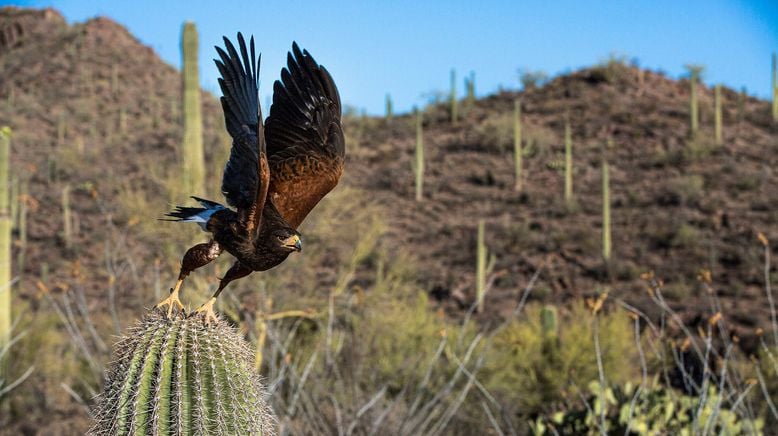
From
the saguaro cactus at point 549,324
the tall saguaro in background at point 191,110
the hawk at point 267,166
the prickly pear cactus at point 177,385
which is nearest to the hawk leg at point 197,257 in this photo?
the hawk at point 267,166

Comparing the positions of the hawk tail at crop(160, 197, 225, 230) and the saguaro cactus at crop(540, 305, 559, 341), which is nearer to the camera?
the hawk tail at crop(160, 197, 225, 230)

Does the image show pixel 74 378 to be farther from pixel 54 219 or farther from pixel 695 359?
pixel 54 219

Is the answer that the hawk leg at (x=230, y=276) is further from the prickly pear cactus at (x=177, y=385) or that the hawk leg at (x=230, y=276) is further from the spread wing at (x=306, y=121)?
the spread wing at (x=306, y=121)

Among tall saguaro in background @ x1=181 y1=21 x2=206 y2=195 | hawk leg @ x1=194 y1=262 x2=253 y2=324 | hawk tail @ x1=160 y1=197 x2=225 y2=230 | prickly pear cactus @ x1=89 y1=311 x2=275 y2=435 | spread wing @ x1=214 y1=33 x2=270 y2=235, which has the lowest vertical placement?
prickly pear cactus @ x1=89 y1=311 x2=275 y2=435

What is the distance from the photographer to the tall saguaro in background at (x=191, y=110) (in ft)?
43.8

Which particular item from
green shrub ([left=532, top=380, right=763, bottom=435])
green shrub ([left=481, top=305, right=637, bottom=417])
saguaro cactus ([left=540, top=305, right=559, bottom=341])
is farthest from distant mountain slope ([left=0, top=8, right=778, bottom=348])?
green shrub ([left=532, top=380, right=763, bottom=435])

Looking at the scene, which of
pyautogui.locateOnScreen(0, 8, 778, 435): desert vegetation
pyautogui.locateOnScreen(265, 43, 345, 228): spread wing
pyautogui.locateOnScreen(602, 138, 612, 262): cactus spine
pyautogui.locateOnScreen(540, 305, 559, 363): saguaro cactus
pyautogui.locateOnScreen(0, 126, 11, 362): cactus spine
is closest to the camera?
pyautogui.locateOnScreen(265, 43, 345, 228): spread wing

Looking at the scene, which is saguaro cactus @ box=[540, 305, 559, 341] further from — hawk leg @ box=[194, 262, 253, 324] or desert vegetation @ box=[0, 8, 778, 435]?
hawk leg @ box=[194, 262, 253, 324]

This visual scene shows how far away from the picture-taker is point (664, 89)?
44719 millimetres

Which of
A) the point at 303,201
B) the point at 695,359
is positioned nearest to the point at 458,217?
the point at 695,359

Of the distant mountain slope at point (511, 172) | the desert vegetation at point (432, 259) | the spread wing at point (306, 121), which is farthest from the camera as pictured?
the distant mountain slope at point (511, 172)

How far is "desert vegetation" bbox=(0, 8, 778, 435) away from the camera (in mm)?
6270

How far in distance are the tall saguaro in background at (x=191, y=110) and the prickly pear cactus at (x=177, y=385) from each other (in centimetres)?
1096

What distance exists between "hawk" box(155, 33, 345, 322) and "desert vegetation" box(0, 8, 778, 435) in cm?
32
